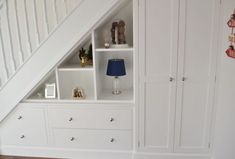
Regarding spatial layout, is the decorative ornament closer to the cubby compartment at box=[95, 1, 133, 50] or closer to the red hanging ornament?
the red hanging ornament

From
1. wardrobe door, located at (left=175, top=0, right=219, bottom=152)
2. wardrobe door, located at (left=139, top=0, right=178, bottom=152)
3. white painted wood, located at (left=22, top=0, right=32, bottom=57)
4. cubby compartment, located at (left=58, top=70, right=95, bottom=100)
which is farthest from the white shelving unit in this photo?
wardrobe door, located at (left=175, top=0, right=219, bottom=152)

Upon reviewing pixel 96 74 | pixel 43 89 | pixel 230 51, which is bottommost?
pixel 43 89

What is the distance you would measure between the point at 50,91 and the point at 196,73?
1.66m

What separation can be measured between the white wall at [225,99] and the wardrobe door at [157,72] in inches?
17.7

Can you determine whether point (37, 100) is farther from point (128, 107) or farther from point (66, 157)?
point (128, 107)

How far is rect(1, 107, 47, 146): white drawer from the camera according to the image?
8.72 ft

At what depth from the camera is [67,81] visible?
281 centimetres

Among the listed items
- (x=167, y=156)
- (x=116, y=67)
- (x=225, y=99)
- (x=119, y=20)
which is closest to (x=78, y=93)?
(x=116, y=67)

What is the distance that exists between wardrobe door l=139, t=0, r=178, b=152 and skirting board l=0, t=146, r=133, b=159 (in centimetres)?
30

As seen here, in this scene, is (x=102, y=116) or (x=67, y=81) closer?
(x=102, y=116)

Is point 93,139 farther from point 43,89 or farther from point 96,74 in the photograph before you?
point 43,89

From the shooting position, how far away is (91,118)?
2582 mm

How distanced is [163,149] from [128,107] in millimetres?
629

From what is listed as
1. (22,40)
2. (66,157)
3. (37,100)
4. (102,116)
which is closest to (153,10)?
(102,116)
